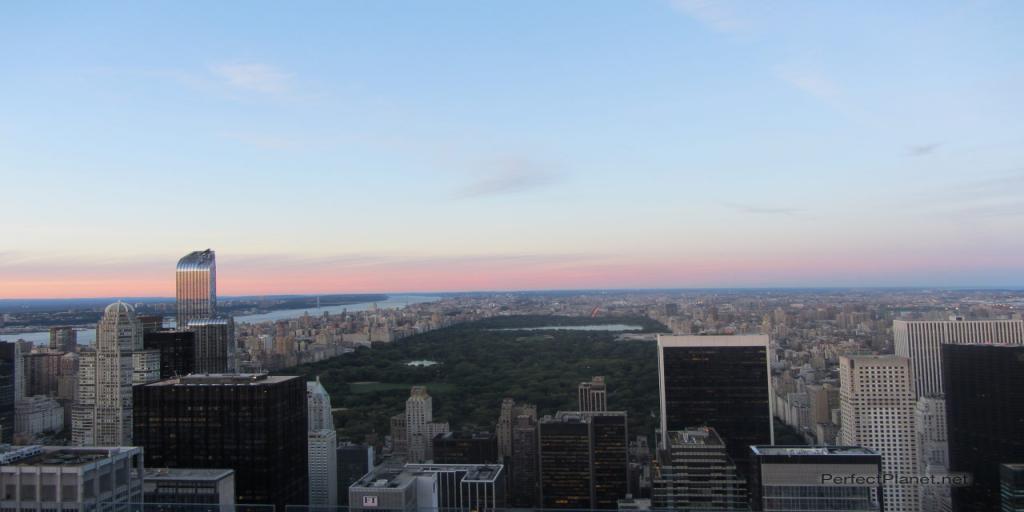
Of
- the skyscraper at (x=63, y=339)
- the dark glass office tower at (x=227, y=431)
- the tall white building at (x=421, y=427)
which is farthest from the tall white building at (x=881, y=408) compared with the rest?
the skyscraper at (x=63, y=339)

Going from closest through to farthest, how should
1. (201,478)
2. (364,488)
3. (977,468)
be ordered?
(201,478) < (364,488) < (977,468)

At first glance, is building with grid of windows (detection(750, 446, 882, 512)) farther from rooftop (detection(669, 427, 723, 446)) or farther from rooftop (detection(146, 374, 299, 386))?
rooftop (detection(146, 374, 299, 386))

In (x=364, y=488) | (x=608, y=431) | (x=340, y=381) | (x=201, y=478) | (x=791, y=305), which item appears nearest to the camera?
(x=201, y=478)

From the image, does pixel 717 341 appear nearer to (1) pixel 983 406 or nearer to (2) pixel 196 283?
(1) pixel 983 406

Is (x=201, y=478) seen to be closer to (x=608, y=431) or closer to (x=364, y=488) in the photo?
(x=364, y=488)

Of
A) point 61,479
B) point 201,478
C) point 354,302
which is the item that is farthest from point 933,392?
point 354,302

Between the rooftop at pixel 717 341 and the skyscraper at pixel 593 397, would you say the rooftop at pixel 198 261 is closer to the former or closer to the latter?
the skyscraper at pixel 593 397

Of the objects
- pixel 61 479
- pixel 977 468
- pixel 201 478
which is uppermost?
pixel 61 479
